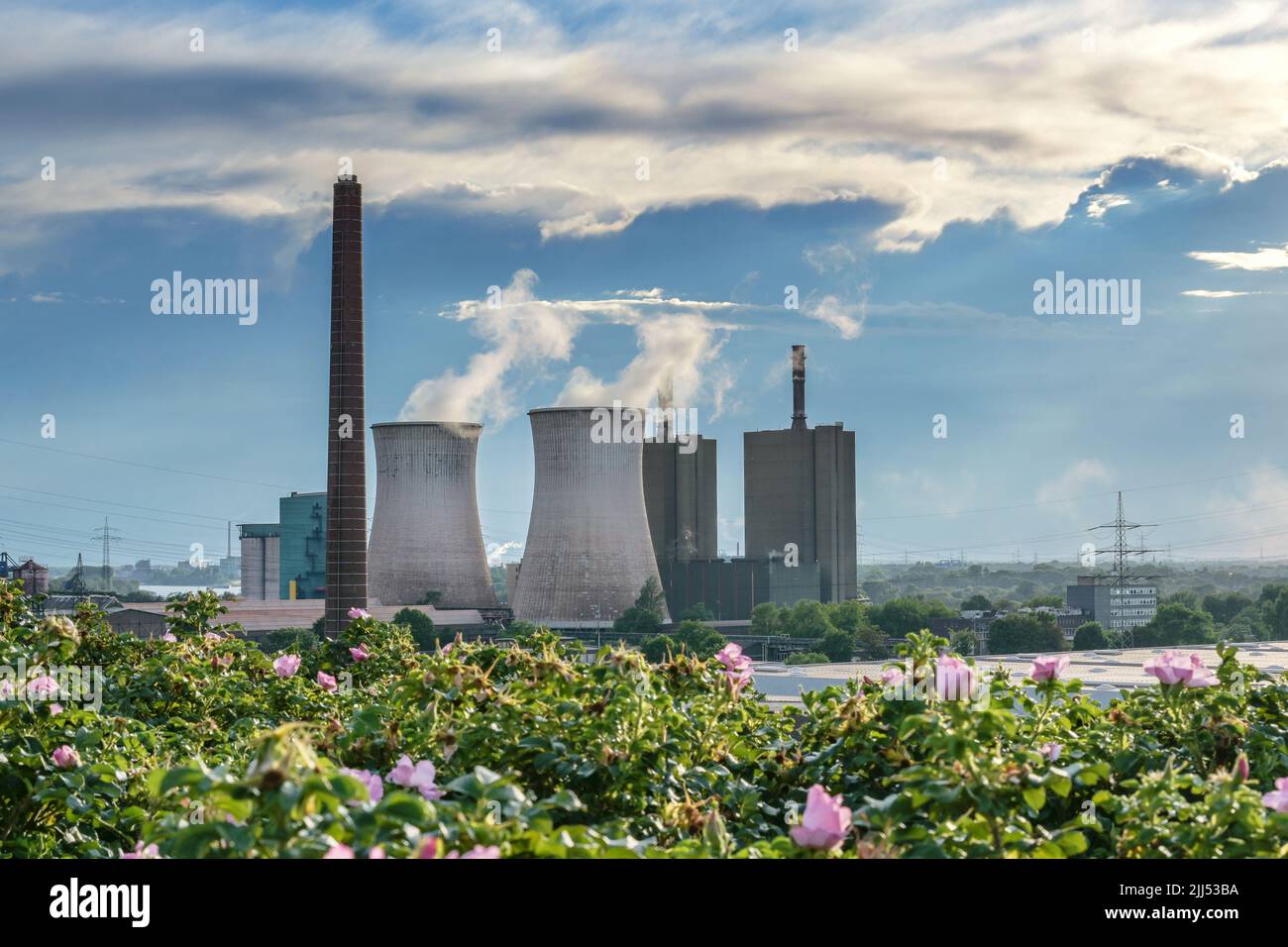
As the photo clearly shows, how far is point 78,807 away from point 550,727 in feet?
4.27

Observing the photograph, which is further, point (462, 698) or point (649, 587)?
point (649, 587)

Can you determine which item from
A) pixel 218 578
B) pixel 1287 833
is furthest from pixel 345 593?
pixel 218 578

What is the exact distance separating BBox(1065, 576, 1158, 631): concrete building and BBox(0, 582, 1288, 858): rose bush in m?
73.5

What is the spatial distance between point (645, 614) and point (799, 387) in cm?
2098

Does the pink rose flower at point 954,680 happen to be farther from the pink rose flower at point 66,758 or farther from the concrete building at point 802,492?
the concrete building at point 802,492

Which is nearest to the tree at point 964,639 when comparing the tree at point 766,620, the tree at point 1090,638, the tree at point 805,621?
the tree at point 1090,638

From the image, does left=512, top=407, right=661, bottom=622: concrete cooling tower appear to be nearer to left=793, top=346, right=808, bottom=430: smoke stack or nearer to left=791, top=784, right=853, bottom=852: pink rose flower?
left=793, top=346, right=808, bottom=430: smoke stack

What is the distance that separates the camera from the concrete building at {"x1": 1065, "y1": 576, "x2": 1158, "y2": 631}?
7406 centimetres

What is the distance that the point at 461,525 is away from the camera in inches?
1923

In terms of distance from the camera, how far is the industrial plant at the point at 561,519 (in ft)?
88.9

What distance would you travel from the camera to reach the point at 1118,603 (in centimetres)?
7444

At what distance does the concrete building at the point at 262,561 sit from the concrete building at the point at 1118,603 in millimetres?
47587

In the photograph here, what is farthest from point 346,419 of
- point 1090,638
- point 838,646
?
point 1090,638
